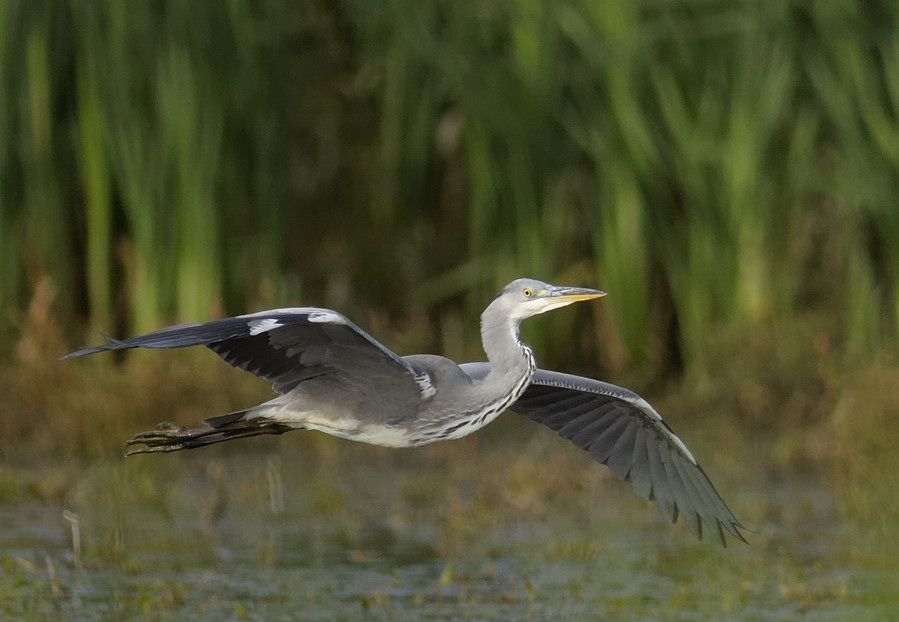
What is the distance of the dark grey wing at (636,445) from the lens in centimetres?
650

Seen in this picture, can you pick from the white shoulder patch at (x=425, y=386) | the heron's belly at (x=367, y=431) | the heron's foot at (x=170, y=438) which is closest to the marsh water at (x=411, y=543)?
the heron's foot at (x=170, y=438)

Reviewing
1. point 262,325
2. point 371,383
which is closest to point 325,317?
point 262,325

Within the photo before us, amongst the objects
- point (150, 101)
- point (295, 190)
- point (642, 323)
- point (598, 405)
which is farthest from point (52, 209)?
point (598, 405)

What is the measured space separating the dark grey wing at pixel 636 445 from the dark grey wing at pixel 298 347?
3.28 ft

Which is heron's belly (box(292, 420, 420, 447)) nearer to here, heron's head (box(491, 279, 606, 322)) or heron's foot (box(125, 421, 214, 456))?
heron's foot (box(125, 421, 214, 456))

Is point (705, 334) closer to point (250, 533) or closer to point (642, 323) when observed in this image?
point (642, 323)

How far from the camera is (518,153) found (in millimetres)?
10453

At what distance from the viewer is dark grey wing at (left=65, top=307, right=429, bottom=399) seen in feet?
16.4

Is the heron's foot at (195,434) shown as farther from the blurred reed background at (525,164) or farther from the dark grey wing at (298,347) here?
the blurred reed background at (525,164)

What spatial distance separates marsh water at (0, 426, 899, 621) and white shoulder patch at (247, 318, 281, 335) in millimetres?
1554

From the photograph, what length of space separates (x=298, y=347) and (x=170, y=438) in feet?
1.95

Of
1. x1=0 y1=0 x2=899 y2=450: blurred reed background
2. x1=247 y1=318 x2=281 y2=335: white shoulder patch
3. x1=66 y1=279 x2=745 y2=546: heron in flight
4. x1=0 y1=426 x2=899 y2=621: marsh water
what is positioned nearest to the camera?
x1=247 y1=318 x2=281 y2=335: white shoulder patch

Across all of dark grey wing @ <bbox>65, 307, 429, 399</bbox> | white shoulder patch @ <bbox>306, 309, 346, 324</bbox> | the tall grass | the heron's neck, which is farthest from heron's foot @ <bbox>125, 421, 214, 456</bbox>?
the tall grass

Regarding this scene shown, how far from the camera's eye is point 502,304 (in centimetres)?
580
